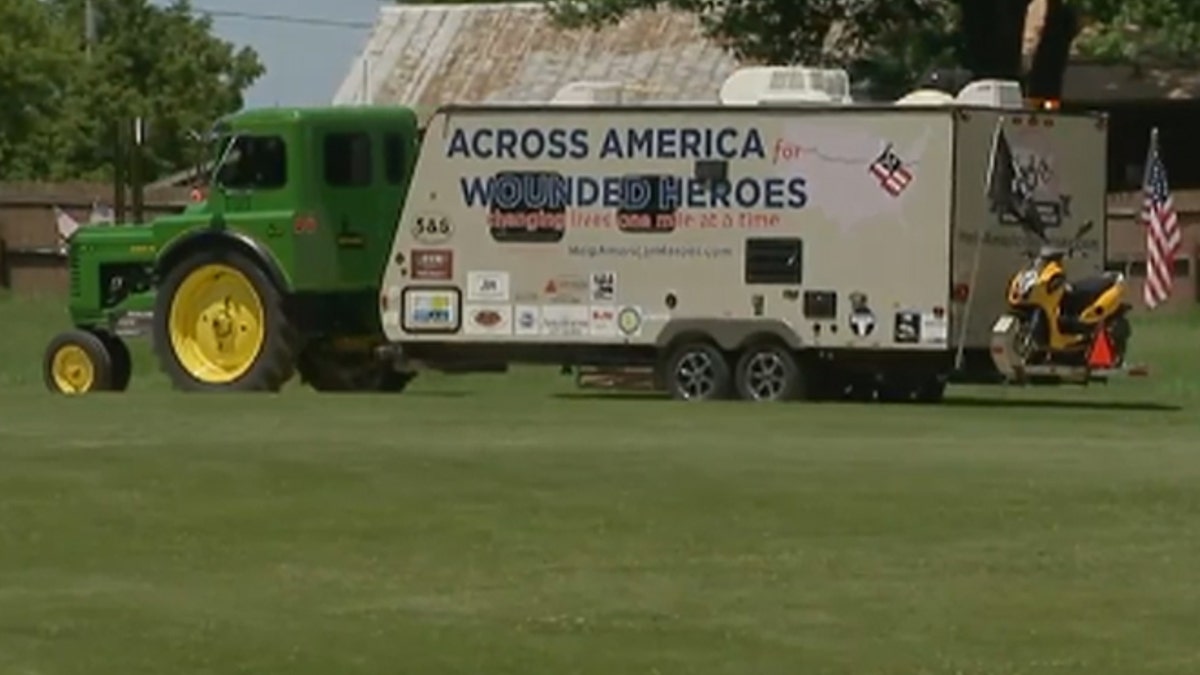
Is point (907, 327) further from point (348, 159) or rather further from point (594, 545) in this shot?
point (594, 545)

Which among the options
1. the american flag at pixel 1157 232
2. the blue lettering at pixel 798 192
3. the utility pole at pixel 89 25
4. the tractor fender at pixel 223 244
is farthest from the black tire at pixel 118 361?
the utility pole at pixel 89 25

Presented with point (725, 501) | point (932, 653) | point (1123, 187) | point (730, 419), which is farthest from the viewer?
point (1123, 187)

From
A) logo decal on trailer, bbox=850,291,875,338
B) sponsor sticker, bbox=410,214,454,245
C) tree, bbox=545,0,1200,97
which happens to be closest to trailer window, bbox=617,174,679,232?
sponsor sticker, bbox=410,214,454,245

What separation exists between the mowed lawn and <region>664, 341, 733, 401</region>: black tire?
3.61 m

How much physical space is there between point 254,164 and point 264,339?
1603mm

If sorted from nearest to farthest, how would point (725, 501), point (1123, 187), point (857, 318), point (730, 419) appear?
point (725, 501) < point (730, 419) < point (857, 318) < point (1123, 187)

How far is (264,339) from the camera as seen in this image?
31.4m

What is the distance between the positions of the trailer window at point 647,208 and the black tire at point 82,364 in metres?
5.56

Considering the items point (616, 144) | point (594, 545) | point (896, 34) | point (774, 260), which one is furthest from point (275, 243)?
point (896, 34)

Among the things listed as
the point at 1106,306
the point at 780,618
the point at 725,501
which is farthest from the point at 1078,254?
the point at 780,618

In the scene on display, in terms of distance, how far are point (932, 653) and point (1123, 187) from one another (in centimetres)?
4792

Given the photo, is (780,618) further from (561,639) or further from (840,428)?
(840,428)

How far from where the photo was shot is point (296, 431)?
24203 mm

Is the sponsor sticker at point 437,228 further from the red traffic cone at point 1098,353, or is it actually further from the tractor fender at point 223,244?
the red traffic cone at point 1098,353
